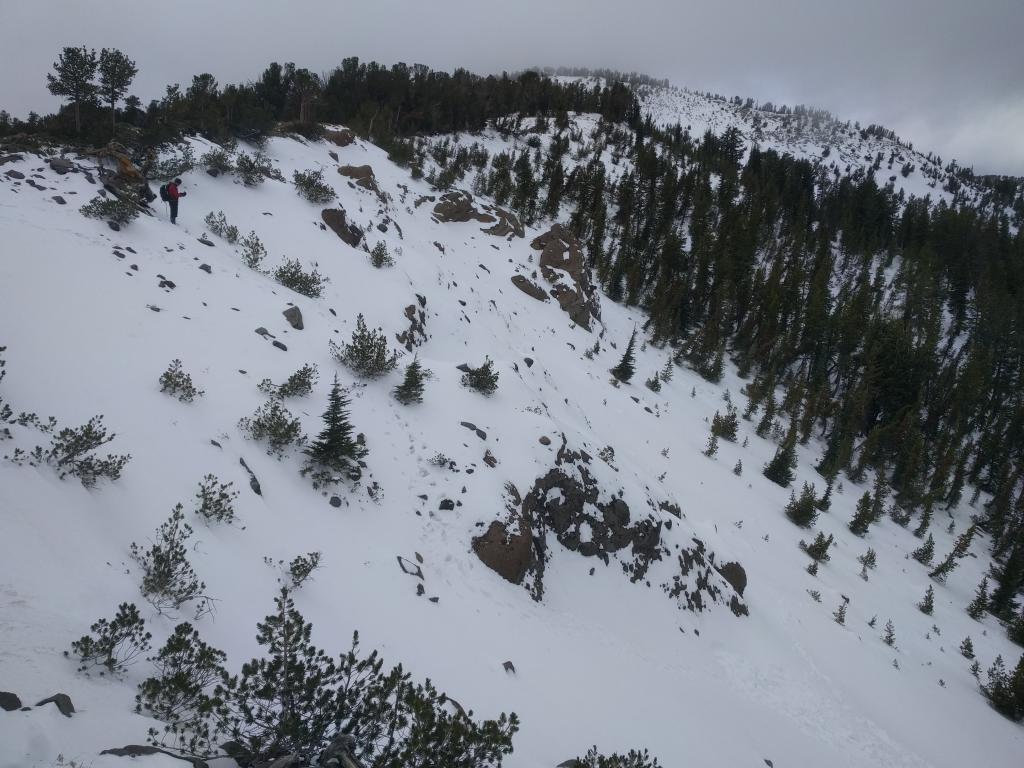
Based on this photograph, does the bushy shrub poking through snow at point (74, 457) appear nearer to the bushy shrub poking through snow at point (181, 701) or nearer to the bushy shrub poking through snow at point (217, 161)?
the bushy shrub poking through snow at point (181, 701)

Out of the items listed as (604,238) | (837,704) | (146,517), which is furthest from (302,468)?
(604,238)

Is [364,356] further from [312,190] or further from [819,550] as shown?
[819,550]

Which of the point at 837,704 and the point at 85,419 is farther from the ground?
the point at 85,419

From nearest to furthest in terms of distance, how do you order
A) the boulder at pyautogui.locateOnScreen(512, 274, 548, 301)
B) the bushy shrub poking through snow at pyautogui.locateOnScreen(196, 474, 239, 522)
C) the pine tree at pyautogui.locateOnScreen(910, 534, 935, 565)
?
the bushy shrub poking through snow at pyautogui.locateOnScreen(196, 474, 239, 522)
the pine tree at pyautogui.locateOnScreen(910, 534, 935, 565)
the boulder at pyautogui.locateOnScreen(512, 274, 548, 301)

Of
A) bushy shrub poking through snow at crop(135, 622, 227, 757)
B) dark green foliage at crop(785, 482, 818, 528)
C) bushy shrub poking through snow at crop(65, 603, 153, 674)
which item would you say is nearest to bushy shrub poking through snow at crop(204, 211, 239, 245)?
bushy shrub poking through snow at crop(65, 603, 153, 674)

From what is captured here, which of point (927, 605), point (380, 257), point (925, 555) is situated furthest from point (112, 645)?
point (925, 555)

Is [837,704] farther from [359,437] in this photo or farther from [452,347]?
[452,347]

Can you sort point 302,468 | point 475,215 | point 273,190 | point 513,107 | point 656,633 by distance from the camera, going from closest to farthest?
point 302,468 → point 656,633 → point 273,190 → point 475,215 → point 513,107

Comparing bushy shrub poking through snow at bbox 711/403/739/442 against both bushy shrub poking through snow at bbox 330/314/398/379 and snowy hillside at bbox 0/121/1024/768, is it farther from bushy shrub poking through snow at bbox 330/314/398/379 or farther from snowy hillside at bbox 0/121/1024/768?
bushy shrub poking through snow at bbox 330/314/398/379
